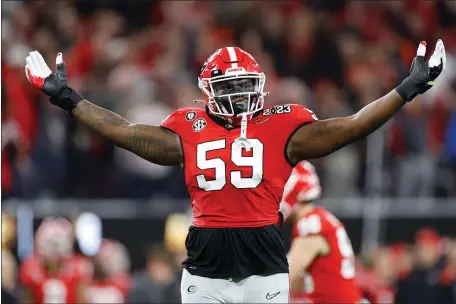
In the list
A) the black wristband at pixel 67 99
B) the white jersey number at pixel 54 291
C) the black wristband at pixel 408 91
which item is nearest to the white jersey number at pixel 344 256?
the black wristband at pixel 408 91

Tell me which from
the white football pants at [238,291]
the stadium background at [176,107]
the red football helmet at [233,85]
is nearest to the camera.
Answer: the white football pants at [238,291]

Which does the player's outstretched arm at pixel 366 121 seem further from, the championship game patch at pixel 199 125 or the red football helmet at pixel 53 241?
the red football helmet at pixel 53 241

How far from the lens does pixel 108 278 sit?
11.6 meters

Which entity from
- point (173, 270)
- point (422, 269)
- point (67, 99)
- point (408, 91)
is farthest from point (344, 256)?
point (422, 269)

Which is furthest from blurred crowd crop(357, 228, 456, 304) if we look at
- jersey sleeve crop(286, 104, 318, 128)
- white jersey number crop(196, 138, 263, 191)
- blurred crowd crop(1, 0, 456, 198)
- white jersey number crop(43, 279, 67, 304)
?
white jersey number crop(196, 138, 263, 191)

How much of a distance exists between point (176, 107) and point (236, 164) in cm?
681

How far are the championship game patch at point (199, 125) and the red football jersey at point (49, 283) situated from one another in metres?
5.04

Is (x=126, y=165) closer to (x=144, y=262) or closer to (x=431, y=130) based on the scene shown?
(x=144, y=262)

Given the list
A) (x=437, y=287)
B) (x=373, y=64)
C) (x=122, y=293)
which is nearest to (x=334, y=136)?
(x=122, y=293)

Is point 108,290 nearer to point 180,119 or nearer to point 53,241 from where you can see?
point 53,241

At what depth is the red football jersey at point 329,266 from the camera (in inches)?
287

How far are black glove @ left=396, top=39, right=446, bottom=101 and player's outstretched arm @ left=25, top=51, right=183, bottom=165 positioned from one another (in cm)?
123

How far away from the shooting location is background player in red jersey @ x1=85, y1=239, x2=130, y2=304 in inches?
454

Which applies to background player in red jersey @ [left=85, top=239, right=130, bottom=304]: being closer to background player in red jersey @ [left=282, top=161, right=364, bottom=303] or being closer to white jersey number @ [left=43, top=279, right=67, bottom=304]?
white jersey number @ [left=43, top=279, right=67, bottom=304]
